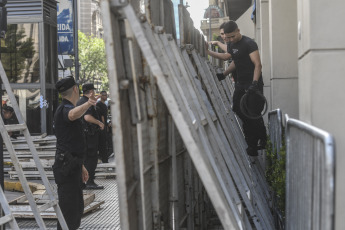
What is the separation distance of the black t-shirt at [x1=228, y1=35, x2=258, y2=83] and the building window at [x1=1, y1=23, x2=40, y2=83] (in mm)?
12936

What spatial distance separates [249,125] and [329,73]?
3.53 meters

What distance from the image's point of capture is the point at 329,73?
446 centimetres

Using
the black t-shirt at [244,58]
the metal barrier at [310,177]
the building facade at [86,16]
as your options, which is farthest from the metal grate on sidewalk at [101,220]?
the building facade at [86,16]

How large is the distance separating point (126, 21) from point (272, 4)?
21.1 ft

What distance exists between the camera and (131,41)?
11.3ft

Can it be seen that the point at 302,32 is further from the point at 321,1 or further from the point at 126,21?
the point at 126,21

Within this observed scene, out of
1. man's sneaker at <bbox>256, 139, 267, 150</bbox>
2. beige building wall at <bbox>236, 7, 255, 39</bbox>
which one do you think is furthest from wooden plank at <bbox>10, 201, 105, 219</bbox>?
beige building wall at <bbox>236, 7, 255, 39</bbox>

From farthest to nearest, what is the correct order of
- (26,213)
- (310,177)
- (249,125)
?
(26,213) → (249,125) → (310,177)

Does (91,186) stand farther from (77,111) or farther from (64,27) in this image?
(64,27)

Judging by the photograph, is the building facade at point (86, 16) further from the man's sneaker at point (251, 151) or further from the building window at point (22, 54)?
the man's sneaker at point (251, 151)

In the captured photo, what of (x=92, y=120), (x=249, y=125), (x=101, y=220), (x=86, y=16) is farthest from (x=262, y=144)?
(x=86, y=16)

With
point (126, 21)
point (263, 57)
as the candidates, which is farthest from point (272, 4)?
point (126, 21)

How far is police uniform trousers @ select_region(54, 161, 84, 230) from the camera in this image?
685 cm

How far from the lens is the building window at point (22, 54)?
2027cm
